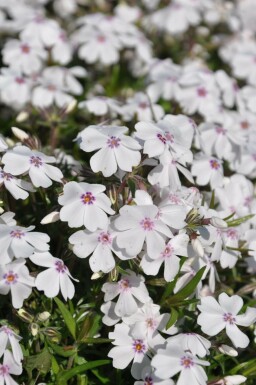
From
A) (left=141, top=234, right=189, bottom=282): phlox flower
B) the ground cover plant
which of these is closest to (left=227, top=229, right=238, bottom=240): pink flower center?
the ground cover plant

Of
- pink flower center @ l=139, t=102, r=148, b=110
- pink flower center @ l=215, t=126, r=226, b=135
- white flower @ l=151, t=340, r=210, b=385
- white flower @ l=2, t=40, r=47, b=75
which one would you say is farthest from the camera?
white flower @ l=2, t=40, r=47, b=75

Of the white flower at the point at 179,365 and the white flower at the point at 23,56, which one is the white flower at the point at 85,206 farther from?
the white flower at the point at 23,56

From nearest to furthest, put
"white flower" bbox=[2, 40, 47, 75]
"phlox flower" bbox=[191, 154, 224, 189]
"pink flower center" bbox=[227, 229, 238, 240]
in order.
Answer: "pink flower center" bbox=[227, 229, 238, 240] < "phlox flower" bbox=[191, 154, 224, 189] < "white flower" bbox=[2, 40, 47, 75]

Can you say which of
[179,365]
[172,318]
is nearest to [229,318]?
[172,318]

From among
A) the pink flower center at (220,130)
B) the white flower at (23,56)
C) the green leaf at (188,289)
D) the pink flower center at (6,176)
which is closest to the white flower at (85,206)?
the pink flower center at (6,176)

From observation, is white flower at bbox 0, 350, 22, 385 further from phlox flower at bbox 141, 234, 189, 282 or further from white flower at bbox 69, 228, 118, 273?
phlox flower at bbox 141, 234, 189, 282

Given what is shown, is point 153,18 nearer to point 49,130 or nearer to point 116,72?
point 116,72

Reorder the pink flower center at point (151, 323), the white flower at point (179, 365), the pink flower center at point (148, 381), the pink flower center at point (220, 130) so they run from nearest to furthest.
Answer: the white flower at point (179, 365) → the pink flower center at point (148, 381) → the pink flower center at point (151, 323) → the pink flower center at point (220, 130)

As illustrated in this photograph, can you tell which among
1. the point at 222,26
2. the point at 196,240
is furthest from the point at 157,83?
the point at 196,240
